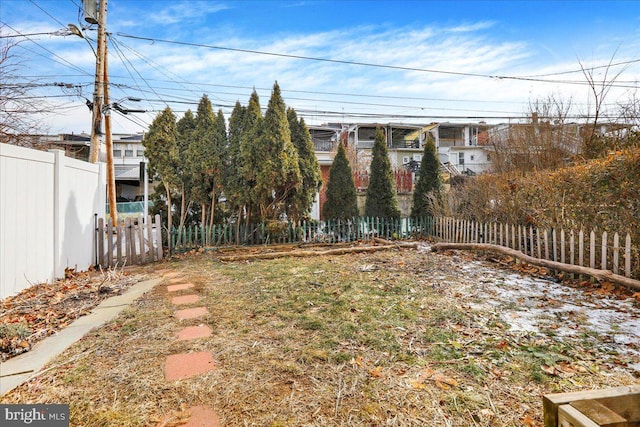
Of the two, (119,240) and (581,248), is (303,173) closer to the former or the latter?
(119,240)

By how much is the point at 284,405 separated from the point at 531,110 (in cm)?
1300

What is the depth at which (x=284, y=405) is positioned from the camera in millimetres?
1940

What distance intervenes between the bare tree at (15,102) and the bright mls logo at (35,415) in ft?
27.8

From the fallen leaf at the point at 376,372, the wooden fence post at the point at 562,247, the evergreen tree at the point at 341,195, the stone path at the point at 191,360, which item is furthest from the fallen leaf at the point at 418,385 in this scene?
the evergreen tree at the point at 341,195

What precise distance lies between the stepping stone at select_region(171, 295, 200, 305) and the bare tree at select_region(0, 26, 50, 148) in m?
7.07

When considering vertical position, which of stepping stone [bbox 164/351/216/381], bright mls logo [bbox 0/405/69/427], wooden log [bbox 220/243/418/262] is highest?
wooden log [bbox 220/243/418/262]

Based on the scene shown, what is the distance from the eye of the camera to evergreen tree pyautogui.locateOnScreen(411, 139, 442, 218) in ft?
36.7

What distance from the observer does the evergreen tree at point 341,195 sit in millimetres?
10812

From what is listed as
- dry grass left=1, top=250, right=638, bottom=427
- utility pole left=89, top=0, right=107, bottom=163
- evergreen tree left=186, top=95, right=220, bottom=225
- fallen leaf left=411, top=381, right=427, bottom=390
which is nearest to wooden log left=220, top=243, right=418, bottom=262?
evergreen tree left=186, top=95, right=220, bottom=225

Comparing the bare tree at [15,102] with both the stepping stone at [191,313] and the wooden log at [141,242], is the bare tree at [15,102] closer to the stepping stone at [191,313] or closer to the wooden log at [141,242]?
the wooden log at [141,242]

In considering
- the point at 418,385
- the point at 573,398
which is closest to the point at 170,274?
the point at 418,385

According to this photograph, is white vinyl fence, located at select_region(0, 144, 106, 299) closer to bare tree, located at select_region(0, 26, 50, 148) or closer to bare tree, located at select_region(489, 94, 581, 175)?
bare tree, located at select_region(0, 26, 50, 148)

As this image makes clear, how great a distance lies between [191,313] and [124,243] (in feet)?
15.5

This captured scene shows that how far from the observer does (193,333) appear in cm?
310
